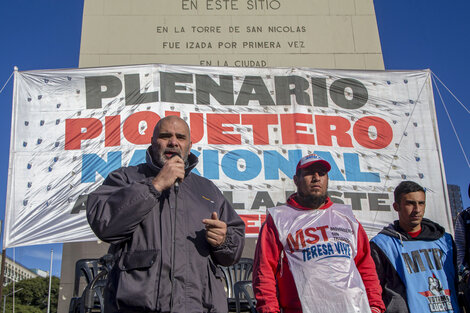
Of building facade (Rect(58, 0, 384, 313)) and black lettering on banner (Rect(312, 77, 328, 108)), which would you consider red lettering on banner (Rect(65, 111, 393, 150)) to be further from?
building facade (Rect(58, 0, 384, 313))

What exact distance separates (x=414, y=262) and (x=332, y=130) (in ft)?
8.30

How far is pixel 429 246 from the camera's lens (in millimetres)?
3158

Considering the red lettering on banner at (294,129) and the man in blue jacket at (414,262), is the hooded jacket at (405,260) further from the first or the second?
the red lettering on banner at (294,129)

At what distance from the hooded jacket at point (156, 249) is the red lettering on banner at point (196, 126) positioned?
3.17 m

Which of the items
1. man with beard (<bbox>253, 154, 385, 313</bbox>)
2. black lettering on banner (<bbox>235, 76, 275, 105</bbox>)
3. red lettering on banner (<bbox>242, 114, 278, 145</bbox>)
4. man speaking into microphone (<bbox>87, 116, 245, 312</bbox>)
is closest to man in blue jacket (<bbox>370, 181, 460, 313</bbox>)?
man with beard (<bbox>253, 154, 385, 313</bbox>)

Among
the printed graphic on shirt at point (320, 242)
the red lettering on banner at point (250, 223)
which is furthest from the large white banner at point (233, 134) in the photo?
the printed graphic on shirt at point (320, 242)

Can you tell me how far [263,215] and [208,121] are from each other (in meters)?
1.31

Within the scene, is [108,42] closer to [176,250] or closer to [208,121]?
[208,121]

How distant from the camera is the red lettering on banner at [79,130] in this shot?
5.05m

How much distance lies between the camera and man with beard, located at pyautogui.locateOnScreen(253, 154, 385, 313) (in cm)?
229

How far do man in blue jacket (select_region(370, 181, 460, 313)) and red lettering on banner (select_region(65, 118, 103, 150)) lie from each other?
3.41 m

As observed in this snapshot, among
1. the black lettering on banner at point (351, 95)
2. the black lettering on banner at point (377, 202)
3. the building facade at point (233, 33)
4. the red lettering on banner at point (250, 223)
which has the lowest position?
the red lettering on banner at point (250, 223)

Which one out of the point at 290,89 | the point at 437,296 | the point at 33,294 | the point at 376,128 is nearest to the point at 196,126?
the point at 290,89

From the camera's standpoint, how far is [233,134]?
5242 millimetres
